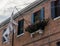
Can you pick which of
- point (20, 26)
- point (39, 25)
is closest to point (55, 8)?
point (39, 25)

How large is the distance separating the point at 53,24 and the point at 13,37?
681cm

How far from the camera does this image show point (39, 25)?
23.7 meters

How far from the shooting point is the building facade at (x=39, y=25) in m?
23.0

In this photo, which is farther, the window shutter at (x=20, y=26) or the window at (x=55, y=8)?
the window shutter at (x=20, y=26)

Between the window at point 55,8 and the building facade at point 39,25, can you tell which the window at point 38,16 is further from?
the window at point 55,8

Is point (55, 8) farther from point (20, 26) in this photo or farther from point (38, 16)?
point (20, 26)

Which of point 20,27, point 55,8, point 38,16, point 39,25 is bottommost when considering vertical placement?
point 39,25

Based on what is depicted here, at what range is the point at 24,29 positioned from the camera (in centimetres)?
2689

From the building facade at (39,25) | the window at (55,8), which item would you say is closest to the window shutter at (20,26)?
the building facade at (39,25)

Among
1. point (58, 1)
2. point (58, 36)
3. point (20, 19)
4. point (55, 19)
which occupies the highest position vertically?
point (20, 19)

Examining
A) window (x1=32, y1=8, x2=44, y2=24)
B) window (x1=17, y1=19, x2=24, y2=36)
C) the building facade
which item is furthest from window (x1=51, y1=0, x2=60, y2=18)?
window (x1=17, y1=19, x2=24, y2=36)

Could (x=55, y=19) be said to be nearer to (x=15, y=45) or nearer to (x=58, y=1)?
(x=58, y=1)

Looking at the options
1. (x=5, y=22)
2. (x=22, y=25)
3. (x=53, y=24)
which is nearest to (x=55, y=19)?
(x=53, y=24)

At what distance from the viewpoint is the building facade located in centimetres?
2298
